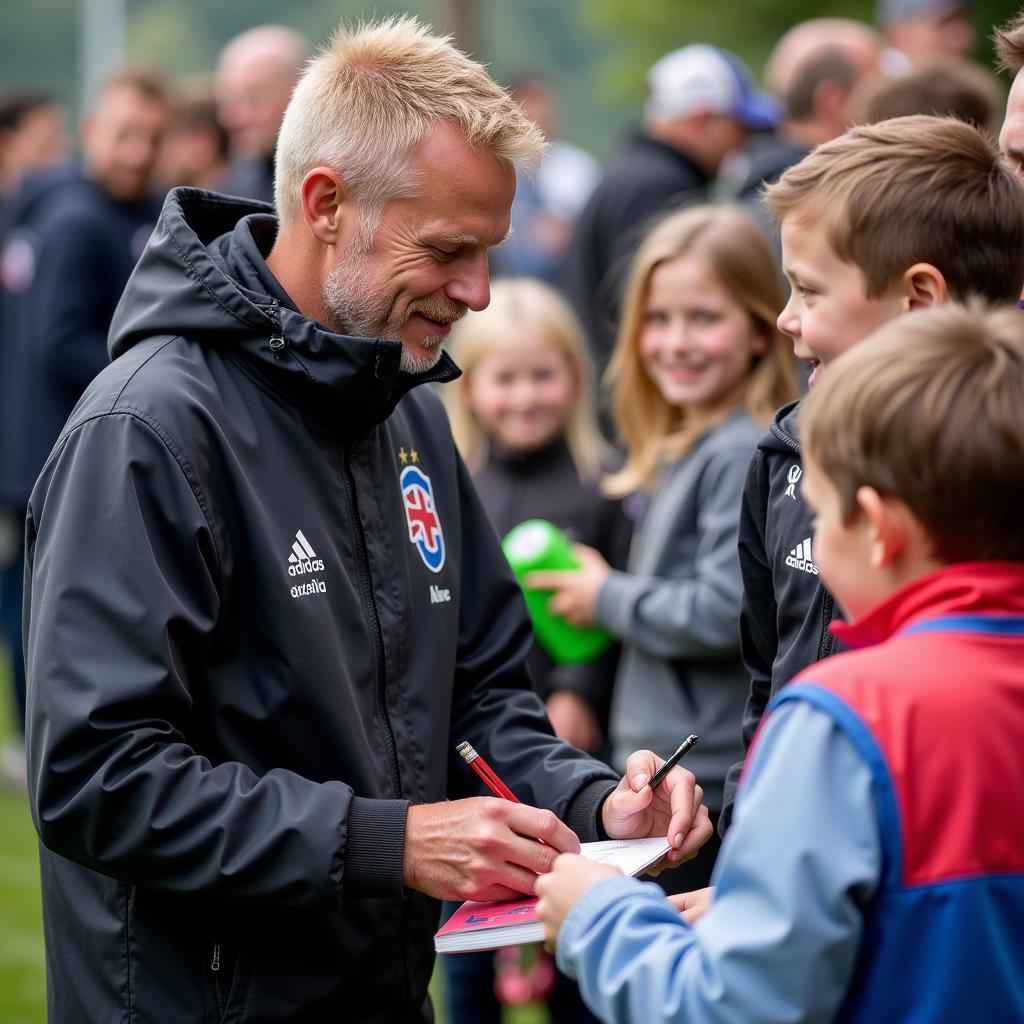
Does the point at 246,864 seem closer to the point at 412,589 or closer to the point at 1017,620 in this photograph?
the point at 412,589

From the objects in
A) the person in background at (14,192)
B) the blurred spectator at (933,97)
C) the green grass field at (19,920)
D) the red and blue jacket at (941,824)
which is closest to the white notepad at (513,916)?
the red and blue jacket at (941,824)

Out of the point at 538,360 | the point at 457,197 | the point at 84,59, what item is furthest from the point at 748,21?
the point at 457,197

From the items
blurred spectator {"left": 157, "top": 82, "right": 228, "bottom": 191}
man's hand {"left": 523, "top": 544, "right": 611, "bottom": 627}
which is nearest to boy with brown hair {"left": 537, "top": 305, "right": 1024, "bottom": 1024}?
man's hand {"left": 523, "top": 544, "right": 611, "bottom": 627}

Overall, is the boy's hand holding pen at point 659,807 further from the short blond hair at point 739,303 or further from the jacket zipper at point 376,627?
the short blond hair at point 739,303

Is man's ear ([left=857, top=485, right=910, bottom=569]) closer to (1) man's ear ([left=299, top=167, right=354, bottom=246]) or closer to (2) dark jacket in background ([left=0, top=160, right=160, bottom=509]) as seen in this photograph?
(1) man's ear ([left=299, top=167, right=354, bottom=246])

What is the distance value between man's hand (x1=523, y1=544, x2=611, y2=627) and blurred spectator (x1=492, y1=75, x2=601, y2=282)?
290 inches

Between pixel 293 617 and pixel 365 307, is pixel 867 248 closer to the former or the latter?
pixel 365 307

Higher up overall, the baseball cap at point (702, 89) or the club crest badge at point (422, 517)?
the baseball cap at point (702, 89)

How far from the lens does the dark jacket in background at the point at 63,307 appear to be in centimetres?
676

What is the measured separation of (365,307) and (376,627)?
1.84 ft

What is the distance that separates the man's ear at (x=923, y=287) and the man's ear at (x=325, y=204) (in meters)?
0.95

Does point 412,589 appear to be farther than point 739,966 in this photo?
Yes

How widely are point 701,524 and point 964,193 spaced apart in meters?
1.62

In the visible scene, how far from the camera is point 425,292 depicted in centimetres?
268
